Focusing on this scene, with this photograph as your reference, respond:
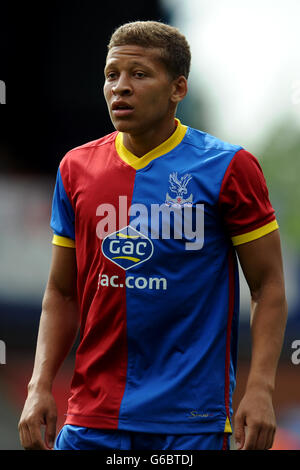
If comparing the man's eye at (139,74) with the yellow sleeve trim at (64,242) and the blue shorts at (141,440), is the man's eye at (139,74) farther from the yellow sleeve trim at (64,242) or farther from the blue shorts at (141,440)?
the blue shorts at (141,440)

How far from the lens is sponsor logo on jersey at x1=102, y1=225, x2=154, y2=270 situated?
8.27 ft

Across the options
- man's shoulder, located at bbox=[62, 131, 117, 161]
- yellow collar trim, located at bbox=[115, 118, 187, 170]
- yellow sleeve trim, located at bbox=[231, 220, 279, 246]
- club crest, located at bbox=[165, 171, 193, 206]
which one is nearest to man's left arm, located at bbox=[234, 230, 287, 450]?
yellow sleeve trim, located at bbox=[231, 220, 279, 246]

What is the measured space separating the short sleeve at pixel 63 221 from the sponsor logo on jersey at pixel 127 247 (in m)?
0.22

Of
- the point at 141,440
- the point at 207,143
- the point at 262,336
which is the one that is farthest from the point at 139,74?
the point at 141,440

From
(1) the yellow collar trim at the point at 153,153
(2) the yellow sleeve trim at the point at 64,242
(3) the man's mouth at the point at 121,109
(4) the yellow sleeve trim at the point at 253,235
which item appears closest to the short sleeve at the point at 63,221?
(2) the yellow sleeve trim at the point at 64,242

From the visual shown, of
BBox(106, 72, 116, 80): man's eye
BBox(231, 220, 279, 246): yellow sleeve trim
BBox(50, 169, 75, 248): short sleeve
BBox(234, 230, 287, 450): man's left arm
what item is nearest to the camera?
BBox(234, 230, 287, 450): man's left arm

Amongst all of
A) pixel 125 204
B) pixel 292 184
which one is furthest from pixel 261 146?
pixel 125 204

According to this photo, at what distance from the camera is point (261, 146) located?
16.2 m

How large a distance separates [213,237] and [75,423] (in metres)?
0.77

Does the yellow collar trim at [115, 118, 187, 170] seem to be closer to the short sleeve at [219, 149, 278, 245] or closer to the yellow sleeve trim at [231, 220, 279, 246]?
the short sleeve at [219, 149, 278, 245]

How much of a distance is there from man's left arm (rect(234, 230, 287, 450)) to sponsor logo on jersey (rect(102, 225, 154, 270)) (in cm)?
31

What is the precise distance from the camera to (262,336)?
8.13 feet

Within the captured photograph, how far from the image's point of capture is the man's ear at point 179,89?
2.74 meters

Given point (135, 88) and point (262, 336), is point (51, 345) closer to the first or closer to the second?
point (262, 336)
